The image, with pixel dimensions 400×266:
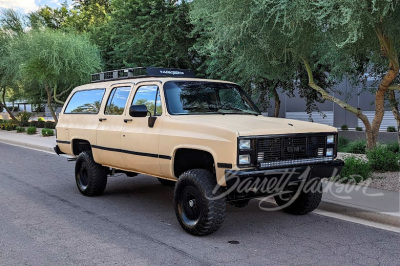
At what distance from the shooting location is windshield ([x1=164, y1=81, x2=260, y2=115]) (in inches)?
262

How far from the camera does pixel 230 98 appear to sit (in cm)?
732

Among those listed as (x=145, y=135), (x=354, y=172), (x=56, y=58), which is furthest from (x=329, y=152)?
(x=56, y=58)

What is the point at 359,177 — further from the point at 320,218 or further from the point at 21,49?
the point at 21,49

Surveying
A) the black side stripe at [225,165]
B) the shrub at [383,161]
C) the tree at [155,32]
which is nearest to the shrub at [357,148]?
the shrub at [383,161]

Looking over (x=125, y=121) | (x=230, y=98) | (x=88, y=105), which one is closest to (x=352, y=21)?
(x=230, y=98)

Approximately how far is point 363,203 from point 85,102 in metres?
5.44

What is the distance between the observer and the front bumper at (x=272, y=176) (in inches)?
211

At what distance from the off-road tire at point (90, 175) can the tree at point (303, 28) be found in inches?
151

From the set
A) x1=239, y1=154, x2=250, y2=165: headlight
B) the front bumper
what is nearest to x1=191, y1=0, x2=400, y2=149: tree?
the front bumper

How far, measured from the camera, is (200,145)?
18.9ft

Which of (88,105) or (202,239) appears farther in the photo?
(88,105)

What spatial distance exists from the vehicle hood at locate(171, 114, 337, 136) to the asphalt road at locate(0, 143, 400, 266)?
142 centimetres

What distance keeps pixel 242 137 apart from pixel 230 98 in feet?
6.69

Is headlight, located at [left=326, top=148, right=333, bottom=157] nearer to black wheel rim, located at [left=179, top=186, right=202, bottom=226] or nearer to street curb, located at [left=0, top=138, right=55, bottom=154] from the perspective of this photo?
black wheel rim, located at [left=179, top=186, right=202, bottom=226]
